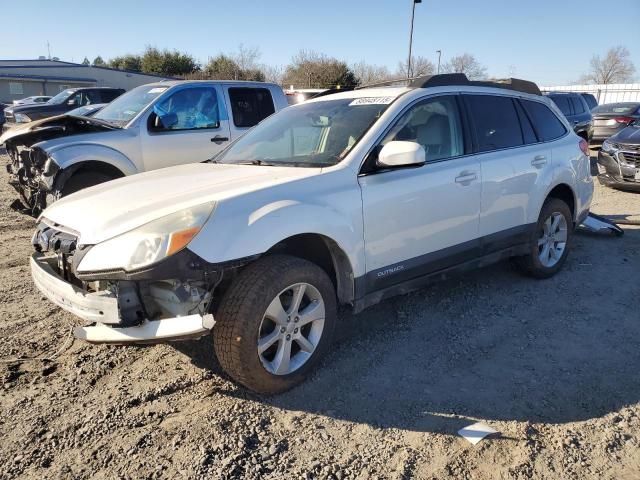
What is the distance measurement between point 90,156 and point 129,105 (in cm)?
149

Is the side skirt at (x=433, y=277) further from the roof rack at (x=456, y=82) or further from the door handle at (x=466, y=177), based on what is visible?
the roof rack at (x=456, y=82)

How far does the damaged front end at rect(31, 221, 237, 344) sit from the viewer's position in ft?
8.49

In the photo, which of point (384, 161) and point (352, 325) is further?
point (352, 325)

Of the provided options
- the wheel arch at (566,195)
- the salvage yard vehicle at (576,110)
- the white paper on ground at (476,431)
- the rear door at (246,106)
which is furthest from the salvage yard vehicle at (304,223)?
the salvage yard vehicle at (576,110)

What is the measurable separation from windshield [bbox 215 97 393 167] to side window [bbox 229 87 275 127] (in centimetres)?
326

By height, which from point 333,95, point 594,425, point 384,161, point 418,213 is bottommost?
point 594,425

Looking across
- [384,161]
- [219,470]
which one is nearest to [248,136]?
[384,161]

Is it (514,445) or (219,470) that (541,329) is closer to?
(514,445)

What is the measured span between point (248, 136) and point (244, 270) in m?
1.92

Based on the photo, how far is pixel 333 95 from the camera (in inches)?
170

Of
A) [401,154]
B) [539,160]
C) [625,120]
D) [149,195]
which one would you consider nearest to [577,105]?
[625,120]

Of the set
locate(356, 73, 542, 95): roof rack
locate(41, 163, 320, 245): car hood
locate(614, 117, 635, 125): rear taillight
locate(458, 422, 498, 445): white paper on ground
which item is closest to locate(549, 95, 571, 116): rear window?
locate(614, 117, 635, 125): rear taillight

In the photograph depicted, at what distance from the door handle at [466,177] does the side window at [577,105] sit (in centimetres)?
1318

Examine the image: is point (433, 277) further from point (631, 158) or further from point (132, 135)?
point (631, 158)
